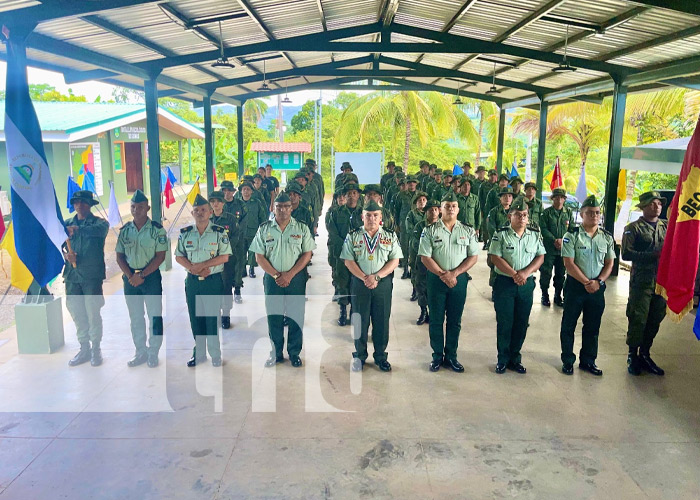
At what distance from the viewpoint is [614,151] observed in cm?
898

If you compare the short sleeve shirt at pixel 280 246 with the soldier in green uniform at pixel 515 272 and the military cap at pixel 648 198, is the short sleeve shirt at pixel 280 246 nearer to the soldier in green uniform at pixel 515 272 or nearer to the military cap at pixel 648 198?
the soldier in green uniform at pixel 515 272

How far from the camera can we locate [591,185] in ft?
80.7

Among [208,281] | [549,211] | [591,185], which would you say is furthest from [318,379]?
[591,185]

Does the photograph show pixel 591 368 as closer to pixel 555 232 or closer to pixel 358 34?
pixel 555 232

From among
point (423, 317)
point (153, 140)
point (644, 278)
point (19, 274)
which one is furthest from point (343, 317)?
point (153, 140)

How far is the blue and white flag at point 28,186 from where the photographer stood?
482cm

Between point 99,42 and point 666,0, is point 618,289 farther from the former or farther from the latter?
point 99,42

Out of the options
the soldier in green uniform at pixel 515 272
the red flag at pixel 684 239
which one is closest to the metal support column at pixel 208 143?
the soldier in green uniform at pixel 515 272

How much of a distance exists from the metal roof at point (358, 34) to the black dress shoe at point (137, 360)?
3.04 metres

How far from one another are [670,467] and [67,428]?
4.14m

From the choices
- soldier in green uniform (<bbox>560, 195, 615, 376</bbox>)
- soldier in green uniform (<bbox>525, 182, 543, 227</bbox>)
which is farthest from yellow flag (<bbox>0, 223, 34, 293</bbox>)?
soldier in green uniform (<bbox>525, 182, 543, 227</bbox>)

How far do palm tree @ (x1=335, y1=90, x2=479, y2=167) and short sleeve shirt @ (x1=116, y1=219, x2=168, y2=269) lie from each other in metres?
17.6

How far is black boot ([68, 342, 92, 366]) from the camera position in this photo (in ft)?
17.6

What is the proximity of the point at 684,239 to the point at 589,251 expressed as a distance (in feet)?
→ 2.95
